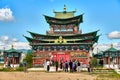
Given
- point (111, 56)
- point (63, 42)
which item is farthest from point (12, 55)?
point (111, 56)

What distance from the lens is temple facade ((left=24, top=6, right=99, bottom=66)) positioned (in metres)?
68.2

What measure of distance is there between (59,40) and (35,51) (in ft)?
19.6

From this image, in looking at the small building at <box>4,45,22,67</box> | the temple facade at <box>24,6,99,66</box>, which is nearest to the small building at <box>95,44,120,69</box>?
the temple facade at <box>24,6,99,66</box>

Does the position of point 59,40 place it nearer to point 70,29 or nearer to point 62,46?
point 62,46

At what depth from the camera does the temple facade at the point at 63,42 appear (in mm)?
68250

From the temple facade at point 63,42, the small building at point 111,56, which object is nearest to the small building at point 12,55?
the temple facade at point 63,42

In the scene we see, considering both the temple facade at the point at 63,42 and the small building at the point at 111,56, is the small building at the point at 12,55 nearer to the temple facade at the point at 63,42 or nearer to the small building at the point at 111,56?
the temple facade at the point at 63,42

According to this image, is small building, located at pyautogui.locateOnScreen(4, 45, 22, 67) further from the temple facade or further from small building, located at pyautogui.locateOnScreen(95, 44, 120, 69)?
small building, located at pyautogui.locateOnScreen(95, 44, 120, 69)

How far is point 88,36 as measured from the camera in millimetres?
72188

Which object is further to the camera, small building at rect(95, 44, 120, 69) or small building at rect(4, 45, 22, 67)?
small building at rect(4, 45, 22, 67)

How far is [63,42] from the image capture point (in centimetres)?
6956

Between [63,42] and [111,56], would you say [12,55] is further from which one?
[111,56]

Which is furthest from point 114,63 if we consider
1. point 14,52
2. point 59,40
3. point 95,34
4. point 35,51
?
point 14,52

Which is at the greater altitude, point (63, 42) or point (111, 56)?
point (63, 42)
